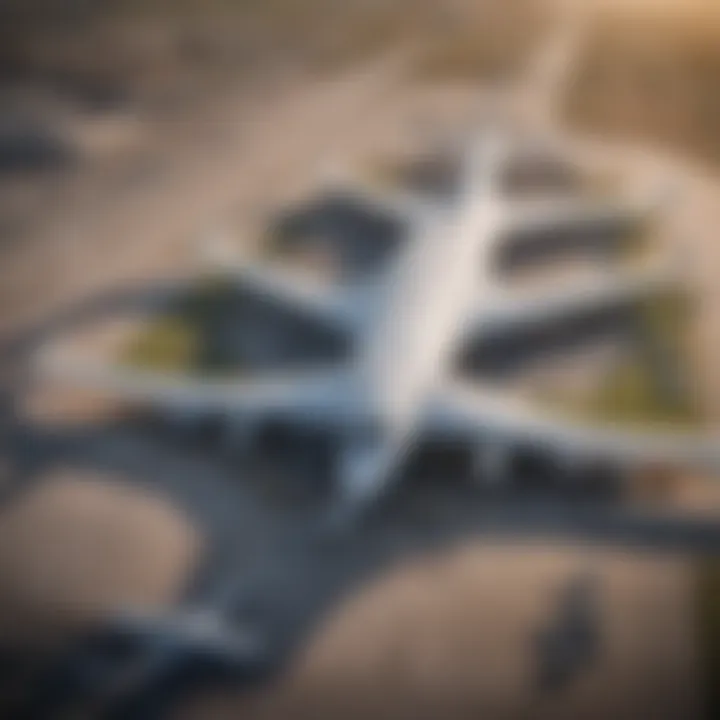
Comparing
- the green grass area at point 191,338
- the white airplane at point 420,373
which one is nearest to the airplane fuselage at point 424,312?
the white airplane at point 420,373

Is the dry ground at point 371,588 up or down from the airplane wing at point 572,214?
down

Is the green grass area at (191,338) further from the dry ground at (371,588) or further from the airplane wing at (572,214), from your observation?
the airplane wing at (572,214)

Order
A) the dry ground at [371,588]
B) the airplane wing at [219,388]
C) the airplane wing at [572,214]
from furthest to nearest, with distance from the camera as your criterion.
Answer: the airplane wing at [572,214] < the airplane wing at [219,388] < the dry ground at [371,588]

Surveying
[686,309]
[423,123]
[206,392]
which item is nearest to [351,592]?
[206,392]

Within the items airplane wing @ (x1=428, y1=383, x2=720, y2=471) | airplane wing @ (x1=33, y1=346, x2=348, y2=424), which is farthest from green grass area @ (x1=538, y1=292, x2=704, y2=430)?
airplane wing @ (x1=33, y1=346, x2=348, y2=424)

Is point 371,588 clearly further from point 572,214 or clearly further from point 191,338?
point 572,214

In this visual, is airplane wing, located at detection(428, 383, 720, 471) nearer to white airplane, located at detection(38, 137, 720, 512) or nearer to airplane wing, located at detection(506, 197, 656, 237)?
white airplane, located at detection(38, 137, 720, 512)
